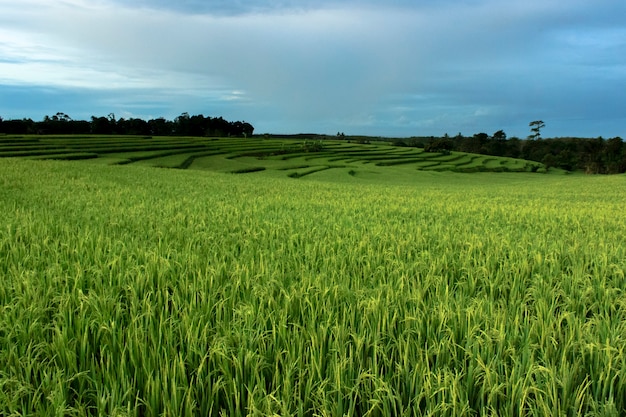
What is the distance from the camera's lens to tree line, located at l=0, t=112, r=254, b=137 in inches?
3292

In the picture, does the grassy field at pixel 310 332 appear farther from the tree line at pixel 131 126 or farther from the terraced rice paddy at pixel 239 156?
the tree line at pixel 131 126

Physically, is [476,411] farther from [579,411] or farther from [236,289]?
[236,289]

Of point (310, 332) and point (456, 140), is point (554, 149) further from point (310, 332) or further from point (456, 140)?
point (310, 332)

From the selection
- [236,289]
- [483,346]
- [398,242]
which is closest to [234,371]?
[236,289]

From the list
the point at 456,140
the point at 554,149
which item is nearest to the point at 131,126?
the point at 456,140

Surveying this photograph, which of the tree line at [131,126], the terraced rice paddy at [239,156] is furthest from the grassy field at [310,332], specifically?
the tree line at [131,126]

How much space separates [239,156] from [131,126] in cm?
5205

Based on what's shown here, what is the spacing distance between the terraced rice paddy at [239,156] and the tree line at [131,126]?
103 feet

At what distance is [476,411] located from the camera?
6.62 ft

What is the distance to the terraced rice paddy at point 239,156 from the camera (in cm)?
4319

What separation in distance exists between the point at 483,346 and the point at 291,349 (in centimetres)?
120

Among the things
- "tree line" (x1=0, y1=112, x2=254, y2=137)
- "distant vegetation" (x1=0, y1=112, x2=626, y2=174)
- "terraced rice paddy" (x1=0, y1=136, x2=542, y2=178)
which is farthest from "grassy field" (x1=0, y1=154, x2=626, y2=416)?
"tree line" (x1=0, y1=112, x2=254, y2=137)

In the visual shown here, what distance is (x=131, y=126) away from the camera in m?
93.8

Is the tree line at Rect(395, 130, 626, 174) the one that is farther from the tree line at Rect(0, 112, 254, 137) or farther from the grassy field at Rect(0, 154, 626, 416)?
the grassy field at Rect(0, 154, 626, 416)
